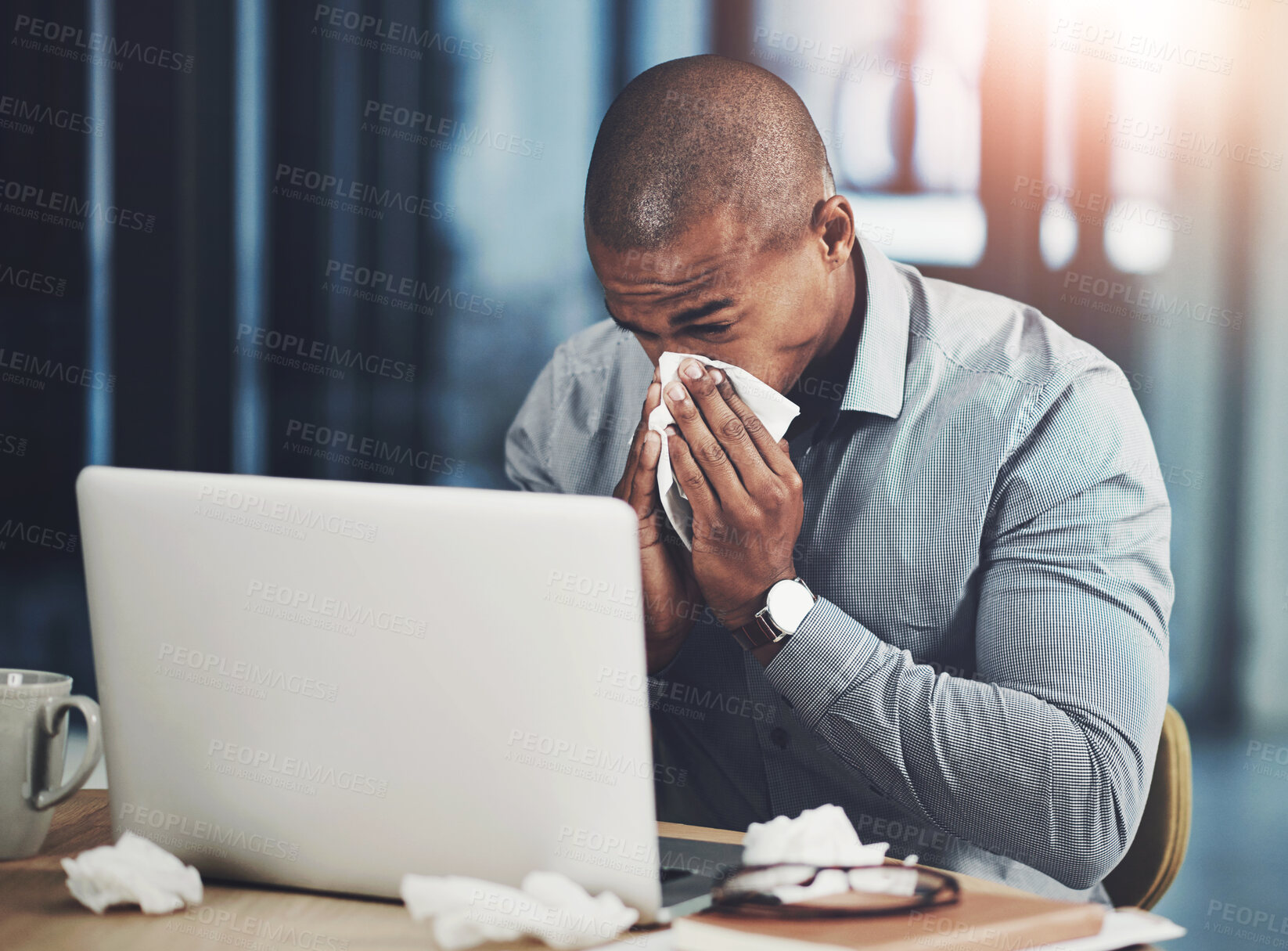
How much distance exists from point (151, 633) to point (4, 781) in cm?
25

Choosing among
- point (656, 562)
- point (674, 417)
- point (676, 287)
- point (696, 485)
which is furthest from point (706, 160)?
point (656, 562)

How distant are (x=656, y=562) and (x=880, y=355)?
0.48 metres

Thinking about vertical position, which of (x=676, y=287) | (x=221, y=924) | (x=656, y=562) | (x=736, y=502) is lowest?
(x=221, y=924)

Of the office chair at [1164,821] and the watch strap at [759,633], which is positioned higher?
the watch strap at [759,633]

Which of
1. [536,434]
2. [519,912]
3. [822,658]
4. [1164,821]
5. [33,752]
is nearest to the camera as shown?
[519,912]

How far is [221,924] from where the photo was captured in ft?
2.50

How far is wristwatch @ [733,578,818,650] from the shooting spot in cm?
140

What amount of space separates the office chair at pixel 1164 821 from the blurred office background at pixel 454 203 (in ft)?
1.40

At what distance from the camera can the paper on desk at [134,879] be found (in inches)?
30.6

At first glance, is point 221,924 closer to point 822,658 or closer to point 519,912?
point 519,912

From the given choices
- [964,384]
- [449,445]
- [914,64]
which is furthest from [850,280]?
[449,445]

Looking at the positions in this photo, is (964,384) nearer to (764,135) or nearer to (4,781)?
(764,135)

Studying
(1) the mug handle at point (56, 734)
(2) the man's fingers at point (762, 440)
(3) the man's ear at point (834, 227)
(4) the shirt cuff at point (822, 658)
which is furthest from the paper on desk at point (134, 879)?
(3) the man's ear at point (834, 227)

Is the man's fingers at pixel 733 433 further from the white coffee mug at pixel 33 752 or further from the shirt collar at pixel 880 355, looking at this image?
the white coffee mug at pixel 33 752
